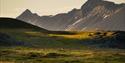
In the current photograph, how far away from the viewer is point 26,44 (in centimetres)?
18225

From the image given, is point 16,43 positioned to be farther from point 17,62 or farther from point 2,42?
point 17,62

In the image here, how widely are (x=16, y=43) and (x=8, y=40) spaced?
4688mm

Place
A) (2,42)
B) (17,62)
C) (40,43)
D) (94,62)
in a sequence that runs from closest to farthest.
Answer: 1. (17,62)
2. (94,62)
3. (2,42)
4. (40,43)

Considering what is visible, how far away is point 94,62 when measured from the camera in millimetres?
100750

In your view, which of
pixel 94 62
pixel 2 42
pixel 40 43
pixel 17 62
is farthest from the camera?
pixel 40 43

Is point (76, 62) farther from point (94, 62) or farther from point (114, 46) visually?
point (114, 46)

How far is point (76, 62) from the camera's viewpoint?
99062mm

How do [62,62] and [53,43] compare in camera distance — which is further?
[53,43]

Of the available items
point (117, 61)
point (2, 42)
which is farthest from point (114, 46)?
point (117, 61)

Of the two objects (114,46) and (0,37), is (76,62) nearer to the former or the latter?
(0,37)

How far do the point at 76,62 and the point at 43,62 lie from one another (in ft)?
32.4

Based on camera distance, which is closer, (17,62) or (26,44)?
(17,62)

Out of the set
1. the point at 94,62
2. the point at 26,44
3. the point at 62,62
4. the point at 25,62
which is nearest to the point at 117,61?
the point at 94,62

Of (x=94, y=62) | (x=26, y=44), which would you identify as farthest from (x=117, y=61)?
(x=26, y=44)
